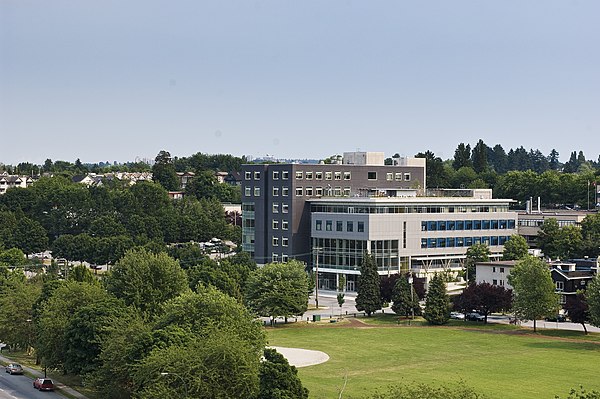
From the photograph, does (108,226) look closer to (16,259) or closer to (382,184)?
(16,259)

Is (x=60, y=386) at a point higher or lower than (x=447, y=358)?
lower

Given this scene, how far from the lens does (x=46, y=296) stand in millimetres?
75125

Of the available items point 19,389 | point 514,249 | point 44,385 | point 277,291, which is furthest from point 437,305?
point 19,389

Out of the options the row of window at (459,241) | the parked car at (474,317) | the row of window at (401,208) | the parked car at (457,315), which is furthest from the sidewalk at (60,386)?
the row of window at (459,241)

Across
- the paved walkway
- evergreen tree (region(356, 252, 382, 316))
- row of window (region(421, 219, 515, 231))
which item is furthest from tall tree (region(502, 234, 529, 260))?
the paved walkway

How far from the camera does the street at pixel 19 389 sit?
197 feet

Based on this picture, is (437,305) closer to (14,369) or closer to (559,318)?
(559,318)

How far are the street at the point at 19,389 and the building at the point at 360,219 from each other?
55.4 metres

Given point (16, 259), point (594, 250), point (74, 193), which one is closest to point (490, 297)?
point (594, 250)

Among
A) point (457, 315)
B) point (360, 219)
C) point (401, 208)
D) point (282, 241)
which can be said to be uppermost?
point (401, 208)

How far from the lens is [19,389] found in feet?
205

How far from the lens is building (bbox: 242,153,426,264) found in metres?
127

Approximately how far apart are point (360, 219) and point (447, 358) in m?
48.0

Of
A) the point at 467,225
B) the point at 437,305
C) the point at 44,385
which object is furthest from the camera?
the point at 467,225
